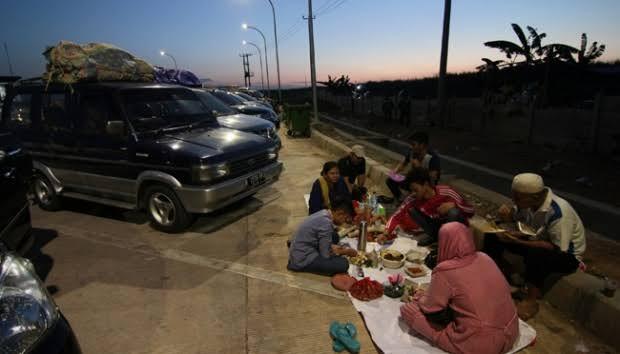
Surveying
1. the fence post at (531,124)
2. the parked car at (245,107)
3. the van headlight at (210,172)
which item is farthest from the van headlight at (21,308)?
the fence post at (531,124)

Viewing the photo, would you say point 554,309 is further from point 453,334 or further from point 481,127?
point 481,127

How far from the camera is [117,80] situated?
5.49 m

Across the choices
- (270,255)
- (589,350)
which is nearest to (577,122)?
(589,350)

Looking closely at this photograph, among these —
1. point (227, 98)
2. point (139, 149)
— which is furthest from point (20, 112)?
point (227, 98)

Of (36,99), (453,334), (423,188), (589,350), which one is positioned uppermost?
(36,99)

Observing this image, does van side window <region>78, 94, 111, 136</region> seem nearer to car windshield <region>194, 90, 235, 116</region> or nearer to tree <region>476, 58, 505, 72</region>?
car windshield <region>194, 90, 235, 116</region>

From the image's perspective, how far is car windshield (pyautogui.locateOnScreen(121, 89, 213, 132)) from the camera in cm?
494

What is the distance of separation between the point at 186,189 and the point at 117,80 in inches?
93.5

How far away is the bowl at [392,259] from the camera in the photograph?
3.94 m

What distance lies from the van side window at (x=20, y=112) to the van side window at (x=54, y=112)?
352mm

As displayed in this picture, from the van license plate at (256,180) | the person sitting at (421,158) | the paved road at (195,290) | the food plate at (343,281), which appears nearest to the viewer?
the paved road at (195,290)

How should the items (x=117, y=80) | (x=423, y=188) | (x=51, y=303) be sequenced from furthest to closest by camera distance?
1. (x=117, y=80)
2. (x=423, y=188)
3. (x=51, y=303)

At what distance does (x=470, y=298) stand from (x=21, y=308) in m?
2.64

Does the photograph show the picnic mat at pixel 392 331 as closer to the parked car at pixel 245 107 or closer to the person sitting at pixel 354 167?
the person sitting at pixel 354 167
